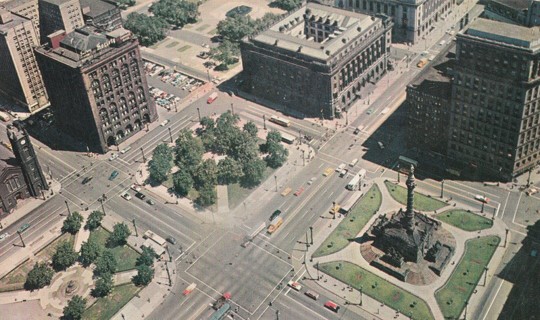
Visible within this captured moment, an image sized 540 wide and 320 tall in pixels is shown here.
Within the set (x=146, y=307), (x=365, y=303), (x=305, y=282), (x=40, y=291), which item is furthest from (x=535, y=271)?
(x=40, y=291)

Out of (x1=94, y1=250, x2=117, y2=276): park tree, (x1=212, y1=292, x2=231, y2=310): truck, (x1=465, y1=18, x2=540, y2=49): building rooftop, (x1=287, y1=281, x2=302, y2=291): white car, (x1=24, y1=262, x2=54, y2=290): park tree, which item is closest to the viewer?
(x1=212, y1=292, x2=231, y2=310): truck

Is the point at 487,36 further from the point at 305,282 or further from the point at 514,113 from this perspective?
the point at 305,282

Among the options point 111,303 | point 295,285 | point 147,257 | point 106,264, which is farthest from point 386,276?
point 106,264

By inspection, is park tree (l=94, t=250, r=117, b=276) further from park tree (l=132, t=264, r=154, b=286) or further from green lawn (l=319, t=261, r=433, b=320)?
green lawn (l=319, t=261, r=433, b=320)

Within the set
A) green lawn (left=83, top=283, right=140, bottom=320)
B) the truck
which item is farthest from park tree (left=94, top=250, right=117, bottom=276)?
the truck

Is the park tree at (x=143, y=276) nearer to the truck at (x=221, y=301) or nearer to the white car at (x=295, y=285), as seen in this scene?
the truck at (x=221, y=301)
